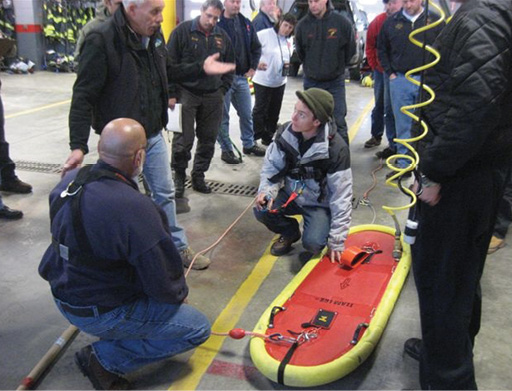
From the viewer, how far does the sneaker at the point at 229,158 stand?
665 cm

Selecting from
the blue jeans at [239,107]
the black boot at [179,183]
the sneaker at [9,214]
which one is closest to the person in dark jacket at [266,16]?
the blue jeans at [239,107]

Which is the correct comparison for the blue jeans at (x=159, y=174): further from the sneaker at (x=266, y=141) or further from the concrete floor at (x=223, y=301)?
the sneaker at (x=266, y=141)

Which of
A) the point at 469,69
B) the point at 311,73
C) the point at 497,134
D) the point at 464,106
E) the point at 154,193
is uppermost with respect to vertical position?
the point at 469,69

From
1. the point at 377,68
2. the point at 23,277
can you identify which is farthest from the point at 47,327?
the point at 377,68

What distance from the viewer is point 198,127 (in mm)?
5441

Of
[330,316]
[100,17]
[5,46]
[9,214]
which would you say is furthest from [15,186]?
[330,316]

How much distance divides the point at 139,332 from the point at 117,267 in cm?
39

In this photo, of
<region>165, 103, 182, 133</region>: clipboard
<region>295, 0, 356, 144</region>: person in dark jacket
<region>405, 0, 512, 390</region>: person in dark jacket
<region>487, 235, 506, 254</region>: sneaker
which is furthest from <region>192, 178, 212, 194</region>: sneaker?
<region>405, 0, 512, 390</region>: person in dark jacket

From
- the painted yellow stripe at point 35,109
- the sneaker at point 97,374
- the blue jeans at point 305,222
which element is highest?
the blue jeans at point 305,222

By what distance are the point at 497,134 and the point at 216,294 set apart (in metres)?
2.22

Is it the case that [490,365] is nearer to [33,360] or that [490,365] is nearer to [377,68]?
[33,360]

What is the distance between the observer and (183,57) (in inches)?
206

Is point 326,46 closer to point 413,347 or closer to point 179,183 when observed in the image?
point 179,183

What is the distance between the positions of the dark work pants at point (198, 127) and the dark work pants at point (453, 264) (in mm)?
3254
